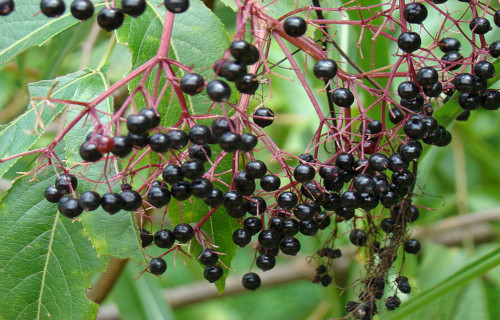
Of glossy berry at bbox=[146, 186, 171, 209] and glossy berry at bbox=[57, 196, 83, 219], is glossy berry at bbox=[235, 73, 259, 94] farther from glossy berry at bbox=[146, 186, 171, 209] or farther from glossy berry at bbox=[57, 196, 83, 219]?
glossy berry at bbox=[57, 196, 83, 219]

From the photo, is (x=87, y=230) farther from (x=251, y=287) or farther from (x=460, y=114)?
(x=460, y=114)

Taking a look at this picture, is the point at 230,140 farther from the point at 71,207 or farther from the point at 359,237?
the point at 359,237

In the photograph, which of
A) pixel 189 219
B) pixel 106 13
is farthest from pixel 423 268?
pixel 106 13

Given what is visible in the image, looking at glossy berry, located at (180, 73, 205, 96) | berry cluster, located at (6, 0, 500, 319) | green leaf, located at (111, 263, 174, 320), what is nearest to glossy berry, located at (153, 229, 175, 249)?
berry cluster, located at (6, 0, 500, 319)

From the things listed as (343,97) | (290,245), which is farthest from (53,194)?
(343,97)

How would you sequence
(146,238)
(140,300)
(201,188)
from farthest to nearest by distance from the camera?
(140,300), (146,238), (201,188)

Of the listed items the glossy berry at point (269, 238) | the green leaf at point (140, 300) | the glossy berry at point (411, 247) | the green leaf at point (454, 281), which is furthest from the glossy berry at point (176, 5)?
the green leaf at point (140, 300)

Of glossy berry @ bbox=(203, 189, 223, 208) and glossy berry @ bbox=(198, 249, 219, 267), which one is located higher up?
glossy berry @ bbox=(203, 189, 223, 208)

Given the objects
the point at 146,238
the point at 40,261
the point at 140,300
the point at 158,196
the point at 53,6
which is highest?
the point at 53,6
